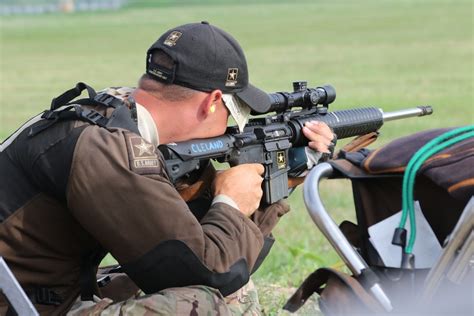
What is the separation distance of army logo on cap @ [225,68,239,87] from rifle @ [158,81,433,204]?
22 cm

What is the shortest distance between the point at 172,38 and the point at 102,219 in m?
0.78

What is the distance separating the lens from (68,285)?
3514 millimetres

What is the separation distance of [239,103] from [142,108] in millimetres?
435

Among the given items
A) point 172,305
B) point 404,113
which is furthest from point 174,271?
point 404,113

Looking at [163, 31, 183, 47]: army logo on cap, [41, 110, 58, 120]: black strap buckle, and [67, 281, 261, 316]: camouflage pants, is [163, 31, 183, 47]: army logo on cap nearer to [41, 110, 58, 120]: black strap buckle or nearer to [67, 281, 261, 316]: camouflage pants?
[41, 110, 58, 120]: black strap buckle

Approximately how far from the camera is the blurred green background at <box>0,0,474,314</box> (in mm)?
7836

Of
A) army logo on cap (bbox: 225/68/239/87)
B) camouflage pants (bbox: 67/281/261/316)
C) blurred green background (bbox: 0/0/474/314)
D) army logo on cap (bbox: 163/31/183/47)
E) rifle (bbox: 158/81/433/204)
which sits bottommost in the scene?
blurred green background (bbox: 0/0/474/314)

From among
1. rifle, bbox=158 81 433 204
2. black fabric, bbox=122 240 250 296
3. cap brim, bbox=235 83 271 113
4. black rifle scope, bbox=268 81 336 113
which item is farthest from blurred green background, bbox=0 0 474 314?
black fabric, bbox=122 240 250 296

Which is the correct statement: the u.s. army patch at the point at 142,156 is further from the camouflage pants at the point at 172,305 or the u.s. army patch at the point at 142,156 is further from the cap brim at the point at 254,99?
the cap brim at the point at 254,99

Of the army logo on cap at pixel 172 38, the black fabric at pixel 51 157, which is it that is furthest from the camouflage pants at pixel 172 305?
the army logo on cap at pixel 172 38

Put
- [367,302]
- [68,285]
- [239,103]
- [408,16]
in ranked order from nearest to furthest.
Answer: [367,302] → [68,285] → [239,103] → [408,16]

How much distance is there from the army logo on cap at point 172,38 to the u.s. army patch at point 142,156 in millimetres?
489

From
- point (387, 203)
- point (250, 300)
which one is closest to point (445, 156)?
point (387, 203)

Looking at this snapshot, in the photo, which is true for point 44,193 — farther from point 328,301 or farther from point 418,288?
point 418,288
